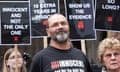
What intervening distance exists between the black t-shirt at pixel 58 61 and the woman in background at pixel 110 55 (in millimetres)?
173

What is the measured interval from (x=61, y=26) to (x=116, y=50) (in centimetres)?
49

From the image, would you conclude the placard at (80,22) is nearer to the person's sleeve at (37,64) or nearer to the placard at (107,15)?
the placard at (107,15)

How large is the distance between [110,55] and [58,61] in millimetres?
429

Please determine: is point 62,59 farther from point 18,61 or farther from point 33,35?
point 33,35

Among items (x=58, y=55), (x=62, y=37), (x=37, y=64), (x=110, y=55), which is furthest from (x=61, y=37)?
(x=110, y=55)

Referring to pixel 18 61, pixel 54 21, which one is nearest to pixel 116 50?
pixel 54 21

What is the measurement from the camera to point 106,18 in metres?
4.62

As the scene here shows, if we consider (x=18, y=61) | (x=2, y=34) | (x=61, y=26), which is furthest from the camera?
(x=2, y=34)

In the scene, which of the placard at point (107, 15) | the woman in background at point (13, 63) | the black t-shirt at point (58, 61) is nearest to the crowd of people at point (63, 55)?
the black t-shirt at point (58, 61)

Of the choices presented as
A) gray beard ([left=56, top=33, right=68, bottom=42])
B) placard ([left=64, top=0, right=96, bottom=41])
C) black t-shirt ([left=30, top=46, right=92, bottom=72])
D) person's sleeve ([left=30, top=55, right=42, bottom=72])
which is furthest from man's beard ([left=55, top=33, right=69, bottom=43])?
placard ([left=64, top=0, right=96, bottom=41])

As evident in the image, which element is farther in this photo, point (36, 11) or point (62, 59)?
point (36, 11)

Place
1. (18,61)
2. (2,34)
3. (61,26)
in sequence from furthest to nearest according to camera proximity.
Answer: (2,34), (18,61), (61,26)

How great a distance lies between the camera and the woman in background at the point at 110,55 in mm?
3244

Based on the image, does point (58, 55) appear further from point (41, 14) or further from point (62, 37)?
point (41, 14)
